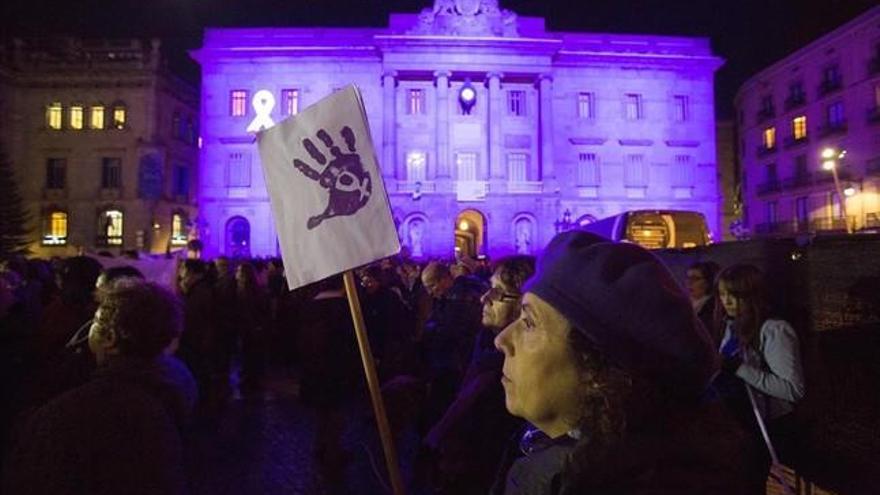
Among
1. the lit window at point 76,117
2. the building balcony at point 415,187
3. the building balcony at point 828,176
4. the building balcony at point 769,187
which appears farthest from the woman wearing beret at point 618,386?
the building balcony at point 769,187

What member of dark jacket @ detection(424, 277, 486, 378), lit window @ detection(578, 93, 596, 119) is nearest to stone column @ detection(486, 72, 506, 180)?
lit window @ detection(578, 93, 596, 119)

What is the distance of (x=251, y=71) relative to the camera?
38875 millimetres

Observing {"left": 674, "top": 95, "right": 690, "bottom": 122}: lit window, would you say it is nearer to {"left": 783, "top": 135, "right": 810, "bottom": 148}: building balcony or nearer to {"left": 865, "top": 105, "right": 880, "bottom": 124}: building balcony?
{"left": 783, "top": 135, "right": 810, "bottom": 148}: building balcony

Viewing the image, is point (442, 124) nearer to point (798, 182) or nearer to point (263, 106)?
point (263, 106)

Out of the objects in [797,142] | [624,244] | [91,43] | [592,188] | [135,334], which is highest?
[91,43]

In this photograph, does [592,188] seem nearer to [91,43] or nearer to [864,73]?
[864,73]

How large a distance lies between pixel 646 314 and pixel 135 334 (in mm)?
2087

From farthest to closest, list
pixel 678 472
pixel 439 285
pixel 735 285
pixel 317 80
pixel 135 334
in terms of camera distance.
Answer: pixel 317 80, pixel 439 285, pixel 735 285, pixel 135 334, pixel 678 472

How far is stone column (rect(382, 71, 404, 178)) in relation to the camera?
124 ft

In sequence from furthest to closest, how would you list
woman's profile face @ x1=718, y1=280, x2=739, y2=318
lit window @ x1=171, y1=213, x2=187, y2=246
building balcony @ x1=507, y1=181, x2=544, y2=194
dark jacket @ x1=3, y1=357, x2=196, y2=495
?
lit window @ x1=171, y1=213, x2=187, y2=246 → building balcony @ x1=507, y1=181, x2=544, y2=194 → woman's profile face @ x1=718, y1=280, x2=739, y2=318 → dark jacket @ x1=3, y1=357, x2=196, y2=495

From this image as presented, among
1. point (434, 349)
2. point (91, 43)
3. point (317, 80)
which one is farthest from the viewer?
point (91, 43)

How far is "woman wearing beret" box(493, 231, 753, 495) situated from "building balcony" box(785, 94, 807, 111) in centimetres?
4832

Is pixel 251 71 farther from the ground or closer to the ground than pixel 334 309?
farther from the ground

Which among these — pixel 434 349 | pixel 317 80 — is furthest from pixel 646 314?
pixel 317 80
